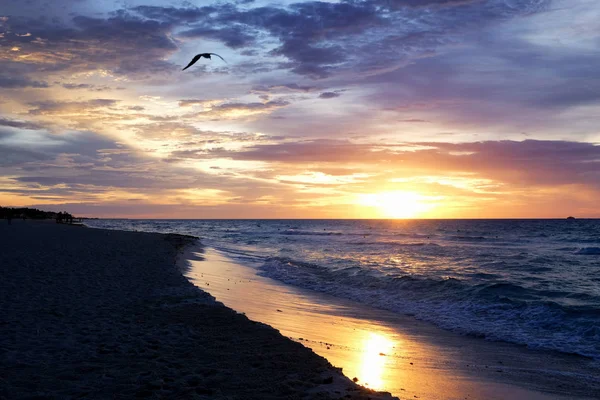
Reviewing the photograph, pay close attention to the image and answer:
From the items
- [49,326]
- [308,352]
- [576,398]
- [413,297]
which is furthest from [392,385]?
[413,297]

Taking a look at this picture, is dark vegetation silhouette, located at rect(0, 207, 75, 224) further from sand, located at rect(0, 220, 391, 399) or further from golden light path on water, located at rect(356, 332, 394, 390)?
golden light path on water, located at rect(356, 332, 394, 390)

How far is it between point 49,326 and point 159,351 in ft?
8.76

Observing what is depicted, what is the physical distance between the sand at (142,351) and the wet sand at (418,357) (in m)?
1.13

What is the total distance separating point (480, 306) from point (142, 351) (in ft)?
43.5

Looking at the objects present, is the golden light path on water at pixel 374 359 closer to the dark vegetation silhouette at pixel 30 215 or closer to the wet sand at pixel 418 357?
the wet sand at pixel 418 357

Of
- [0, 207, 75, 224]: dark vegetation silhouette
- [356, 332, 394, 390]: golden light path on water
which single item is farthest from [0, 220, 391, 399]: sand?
[0, 207, 75, 224]: dark vegetation silhouette

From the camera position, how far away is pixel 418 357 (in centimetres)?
957

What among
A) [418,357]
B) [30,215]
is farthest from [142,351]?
[30,215]

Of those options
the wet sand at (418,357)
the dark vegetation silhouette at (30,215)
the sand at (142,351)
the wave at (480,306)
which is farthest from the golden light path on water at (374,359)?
the dark vegetation silhouette at (30,215)

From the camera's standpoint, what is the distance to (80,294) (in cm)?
1207

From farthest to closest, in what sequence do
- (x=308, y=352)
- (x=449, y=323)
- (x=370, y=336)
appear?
(x=449, y=323) → (x=370, y=336) → (x=308, y=352)

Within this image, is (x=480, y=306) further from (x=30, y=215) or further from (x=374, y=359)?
(x=30, y=215)

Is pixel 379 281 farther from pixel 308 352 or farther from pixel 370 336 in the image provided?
pixel 308 352

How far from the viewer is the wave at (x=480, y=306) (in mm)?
12539
